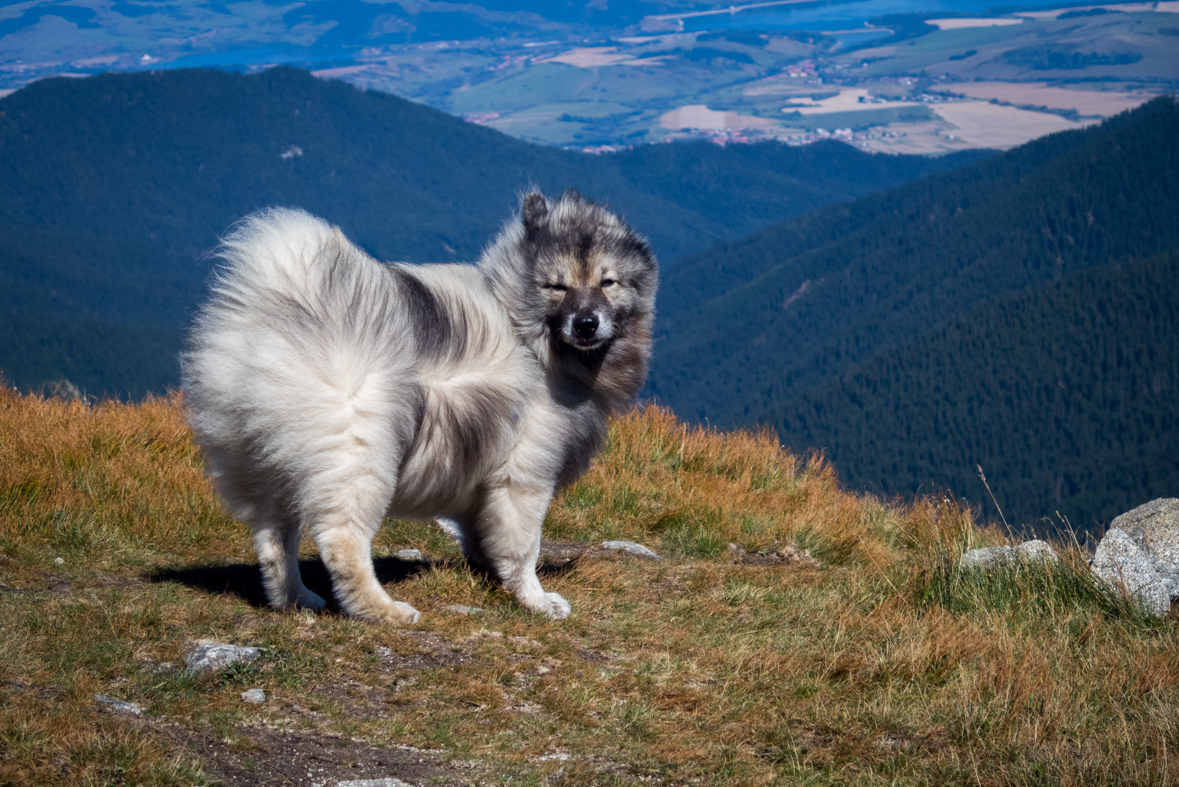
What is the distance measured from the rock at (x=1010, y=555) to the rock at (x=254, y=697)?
429cm

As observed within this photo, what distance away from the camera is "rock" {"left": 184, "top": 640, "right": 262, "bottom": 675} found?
160 inches

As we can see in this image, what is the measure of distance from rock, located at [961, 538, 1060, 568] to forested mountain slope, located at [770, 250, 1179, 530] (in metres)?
118

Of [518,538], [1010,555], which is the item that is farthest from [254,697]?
[1010,555]

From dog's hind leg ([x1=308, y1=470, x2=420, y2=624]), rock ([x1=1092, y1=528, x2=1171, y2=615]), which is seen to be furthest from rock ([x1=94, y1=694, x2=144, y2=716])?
rock ([x1=1092, y1=528, x2=1171, y2=615])

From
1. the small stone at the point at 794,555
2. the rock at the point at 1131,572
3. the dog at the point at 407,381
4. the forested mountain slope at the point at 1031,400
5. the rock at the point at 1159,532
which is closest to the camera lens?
the dog at the point at 407,381

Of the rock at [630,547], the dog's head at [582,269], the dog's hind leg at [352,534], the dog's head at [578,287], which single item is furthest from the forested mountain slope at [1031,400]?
the dog's hind leg at [352,534]

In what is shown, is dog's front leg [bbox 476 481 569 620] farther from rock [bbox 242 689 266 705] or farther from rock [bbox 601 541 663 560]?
rock [bbox 242 689 266 705]

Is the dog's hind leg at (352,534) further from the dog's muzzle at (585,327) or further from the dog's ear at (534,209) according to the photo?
the dog's ear at (534,209)

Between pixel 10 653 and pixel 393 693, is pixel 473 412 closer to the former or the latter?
pixel 393 693

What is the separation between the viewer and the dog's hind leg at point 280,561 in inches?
198

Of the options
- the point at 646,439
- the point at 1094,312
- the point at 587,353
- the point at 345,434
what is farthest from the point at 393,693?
the point at 1094,312

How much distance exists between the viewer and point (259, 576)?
19.3 ft

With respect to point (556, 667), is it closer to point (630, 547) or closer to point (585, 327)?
point (585, 327)

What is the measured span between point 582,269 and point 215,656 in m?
2.90
